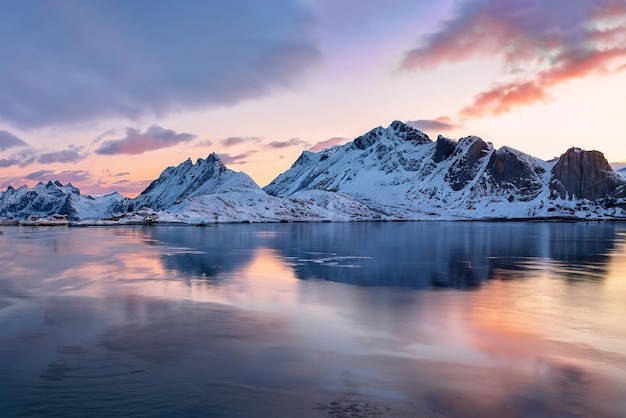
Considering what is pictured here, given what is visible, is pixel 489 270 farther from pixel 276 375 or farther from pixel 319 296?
pixel 276 375

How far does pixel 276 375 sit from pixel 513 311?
15.6 meters

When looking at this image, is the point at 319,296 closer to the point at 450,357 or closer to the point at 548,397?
the point at 450,357

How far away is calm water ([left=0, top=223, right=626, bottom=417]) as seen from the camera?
1334 centimetres

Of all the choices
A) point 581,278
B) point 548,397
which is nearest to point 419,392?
point 548,397

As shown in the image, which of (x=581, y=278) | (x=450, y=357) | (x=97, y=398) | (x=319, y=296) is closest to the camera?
(x=97, y=398)

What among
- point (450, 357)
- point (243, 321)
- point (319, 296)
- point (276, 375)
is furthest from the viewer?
point (319, 296)

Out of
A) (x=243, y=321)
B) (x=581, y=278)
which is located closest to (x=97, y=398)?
(x=243, y=321)

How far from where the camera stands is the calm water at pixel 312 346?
1334cm

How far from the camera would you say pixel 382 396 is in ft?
45.1

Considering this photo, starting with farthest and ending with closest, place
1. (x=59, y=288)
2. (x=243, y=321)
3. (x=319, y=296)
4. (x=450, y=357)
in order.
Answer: (x=59, y=288), (x=319, y=296), (x=243, y=321), (x=450, y=357)

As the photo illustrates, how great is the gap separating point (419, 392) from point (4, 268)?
44.1 meters

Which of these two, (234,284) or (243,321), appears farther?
(234,284)

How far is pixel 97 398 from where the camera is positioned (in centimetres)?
1334

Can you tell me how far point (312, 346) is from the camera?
1900 centimetres
